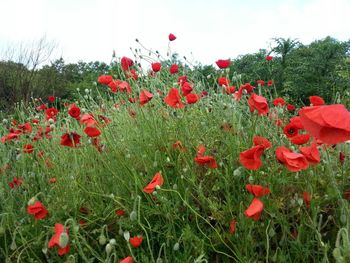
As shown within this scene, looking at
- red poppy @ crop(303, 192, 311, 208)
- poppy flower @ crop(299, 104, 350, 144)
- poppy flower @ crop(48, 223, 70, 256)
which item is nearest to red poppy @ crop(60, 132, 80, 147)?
poppy flower @ crop(48, 223, 70, 256)

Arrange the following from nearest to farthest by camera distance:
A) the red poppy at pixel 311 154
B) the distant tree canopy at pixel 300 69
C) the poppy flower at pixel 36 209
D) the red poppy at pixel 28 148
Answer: the red poppy at pixel 311 154 → the poppy flower at pixel 36 209 → the red poppy at pixel 28 148 → the distant tree canopy at pixel 300 69

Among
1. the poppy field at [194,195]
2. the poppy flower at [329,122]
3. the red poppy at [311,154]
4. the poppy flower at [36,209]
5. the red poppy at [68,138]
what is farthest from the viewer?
the red poppy at [68,138]

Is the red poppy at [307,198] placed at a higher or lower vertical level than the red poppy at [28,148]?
lower

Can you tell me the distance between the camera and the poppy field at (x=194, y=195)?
1428 mm

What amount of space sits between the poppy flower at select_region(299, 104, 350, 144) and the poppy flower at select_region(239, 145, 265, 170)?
0.28 metres

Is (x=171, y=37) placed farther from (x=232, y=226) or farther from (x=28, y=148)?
(x=232, y=226)

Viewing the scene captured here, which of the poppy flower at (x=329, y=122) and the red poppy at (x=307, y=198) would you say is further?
the red poppy at (x=307, y=198)

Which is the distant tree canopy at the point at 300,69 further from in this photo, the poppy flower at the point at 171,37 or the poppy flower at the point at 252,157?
the poppy flower at the point at 252,157

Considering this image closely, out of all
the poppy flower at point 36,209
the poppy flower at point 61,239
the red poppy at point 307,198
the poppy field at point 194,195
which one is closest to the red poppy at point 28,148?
the poppy field at point 194,195

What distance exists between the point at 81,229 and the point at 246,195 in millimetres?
694

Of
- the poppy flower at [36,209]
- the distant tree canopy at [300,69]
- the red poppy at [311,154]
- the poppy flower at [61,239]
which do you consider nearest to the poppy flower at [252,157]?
the red poppy at [311,154]

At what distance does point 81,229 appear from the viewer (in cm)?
180

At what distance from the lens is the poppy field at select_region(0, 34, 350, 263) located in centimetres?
143

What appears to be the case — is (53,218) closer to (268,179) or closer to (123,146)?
(123,146)
